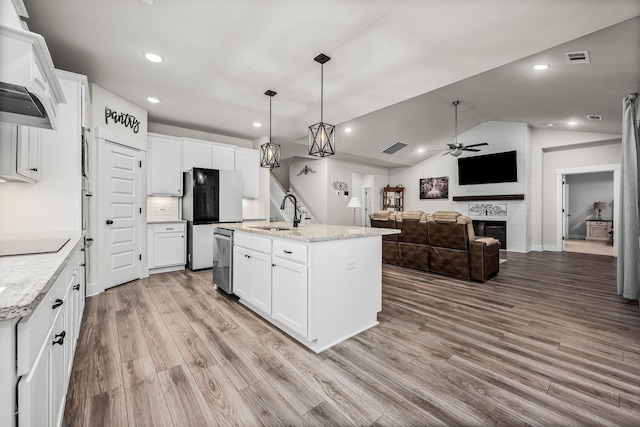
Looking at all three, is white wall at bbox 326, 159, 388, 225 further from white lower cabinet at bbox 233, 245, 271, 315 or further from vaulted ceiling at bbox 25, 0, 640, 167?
white lower cabinet at bbox 233, 245, 271, 315

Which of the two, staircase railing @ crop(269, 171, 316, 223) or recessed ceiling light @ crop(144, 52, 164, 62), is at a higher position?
recessed ceiling light @ crop(144, 52, 164, 62)

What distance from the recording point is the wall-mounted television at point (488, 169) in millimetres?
7426

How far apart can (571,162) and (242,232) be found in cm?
864

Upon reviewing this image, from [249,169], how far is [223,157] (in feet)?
1.95

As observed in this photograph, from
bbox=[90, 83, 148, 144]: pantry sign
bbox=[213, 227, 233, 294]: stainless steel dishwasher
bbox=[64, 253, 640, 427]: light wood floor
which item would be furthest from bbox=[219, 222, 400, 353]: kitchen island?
bbox=[90, 83, 148, 144]: pantry sign

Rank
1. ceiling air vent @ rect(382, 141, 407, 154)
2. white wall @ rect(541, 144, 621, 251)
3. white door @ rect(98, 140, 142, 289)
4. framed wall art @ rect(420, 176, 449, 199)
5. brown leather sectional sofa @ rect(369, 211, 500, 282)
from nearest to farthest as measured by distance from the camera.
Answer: white door @ rect(98, 140, 142, 289) → brown leather sectional sofa @ rect(369, 211, 500, 282) → white wall @ rect(541, 144, 621, 251) → ceiling air vent @ rect(382, 141, 407, 154) → framed wall art @ rect(420, 176, 449, 199)

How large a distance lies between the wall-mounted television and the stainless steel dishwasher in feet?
25.1

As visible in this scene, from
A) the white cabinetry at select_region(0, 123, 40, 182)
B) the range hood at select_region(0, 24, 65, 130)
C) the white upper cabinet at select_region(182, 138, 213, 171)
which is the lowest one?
the white cabinetry at select_region(0, 123, 40, 182)

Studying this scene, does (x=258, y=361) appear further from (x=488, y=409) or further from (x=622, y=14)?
(x=622, y=14)

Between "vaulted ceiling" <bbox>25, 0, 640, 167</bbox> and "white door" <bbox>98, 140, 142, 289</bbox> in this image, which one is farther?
"white door" <bbox>98, 140, 142, 289</bbox>

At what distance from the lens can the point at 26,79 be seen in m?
1.14

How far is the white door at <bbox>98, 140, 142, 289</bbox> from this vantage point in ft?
12.0

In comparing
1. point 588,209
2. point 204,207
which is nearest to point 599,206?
point 588,209

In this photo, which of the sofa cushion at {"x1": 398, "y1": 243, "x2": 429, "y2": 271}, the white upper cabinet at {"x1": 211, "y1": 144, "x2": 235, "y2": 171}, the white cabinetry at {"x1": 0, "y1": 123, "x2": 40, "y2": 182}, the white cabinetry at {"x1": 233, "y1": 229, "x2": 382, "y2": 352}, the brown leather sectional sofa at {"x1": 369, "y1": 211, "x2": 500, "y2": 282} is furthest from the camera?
the white upper cabinet at {"x1": 211, "y1": 144, "x2": 235, "y2": 171}
